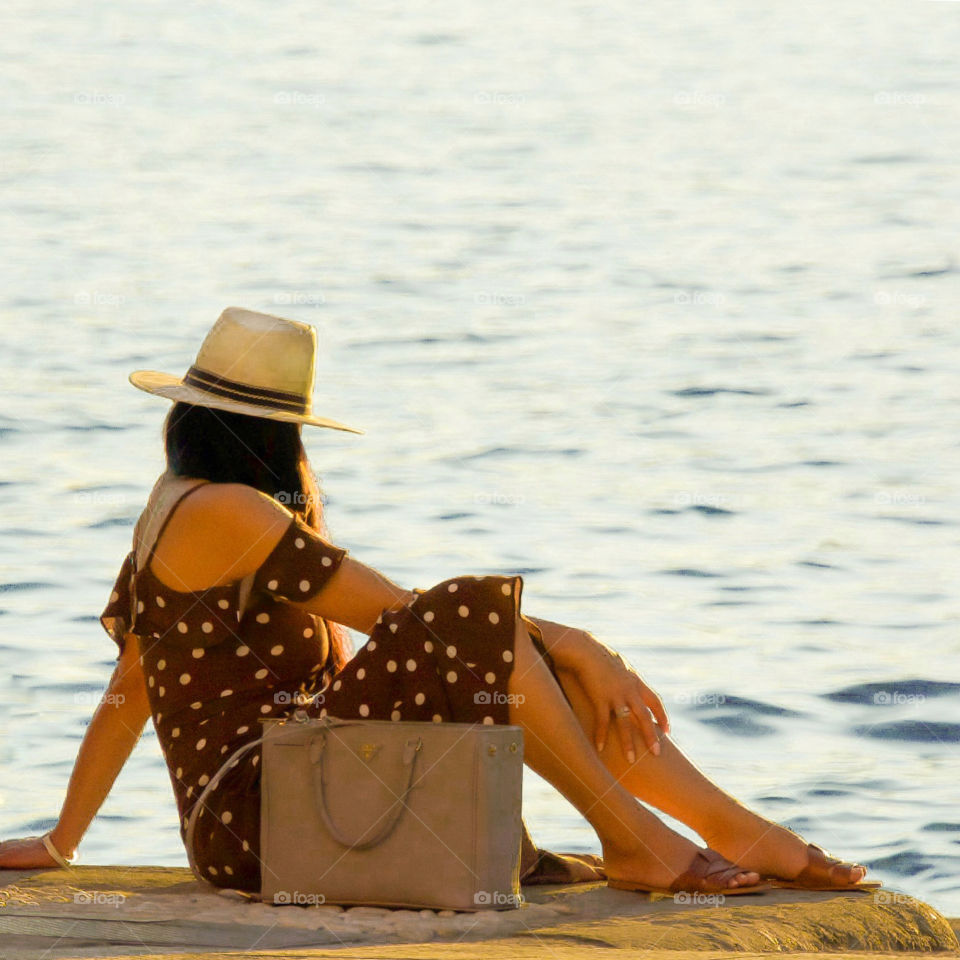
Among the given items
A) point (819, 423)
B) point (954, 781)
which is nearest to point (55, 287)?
point (819, 423)

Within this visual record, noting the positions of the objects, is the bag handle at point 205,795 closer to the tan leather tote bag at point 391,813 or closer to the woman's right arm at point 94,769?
the tan leather tote bag at point 391,813

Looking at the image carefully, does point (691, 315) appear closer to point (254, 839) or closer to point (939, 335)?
point (939, 335)

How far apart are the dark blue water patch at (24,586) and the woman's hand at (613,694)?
12.0ft

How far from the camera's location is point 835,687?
5797 mm

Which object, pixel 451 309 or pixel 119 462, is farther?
pixel 451 309

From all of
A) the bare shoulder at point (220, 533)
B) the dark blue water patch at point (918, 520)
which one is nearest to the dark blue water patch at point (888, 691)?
the dark blue water patch at point (918, 520)

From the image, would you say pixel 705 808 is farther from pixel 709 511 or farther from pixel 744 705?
pixel 709 511

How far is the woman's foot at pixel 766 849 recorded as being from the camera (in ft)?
10.5

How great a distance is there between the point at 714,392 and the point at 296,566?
6.92 metres

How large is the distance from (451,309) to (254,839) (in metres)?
8.27

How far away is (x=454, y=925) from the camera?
9.38ft

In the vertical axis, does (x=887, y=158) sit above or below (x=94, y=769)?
above

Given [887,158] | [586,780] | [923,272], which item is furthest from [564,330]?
[586,780]

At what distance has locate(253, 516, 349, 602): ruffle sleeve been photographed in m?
3.07
